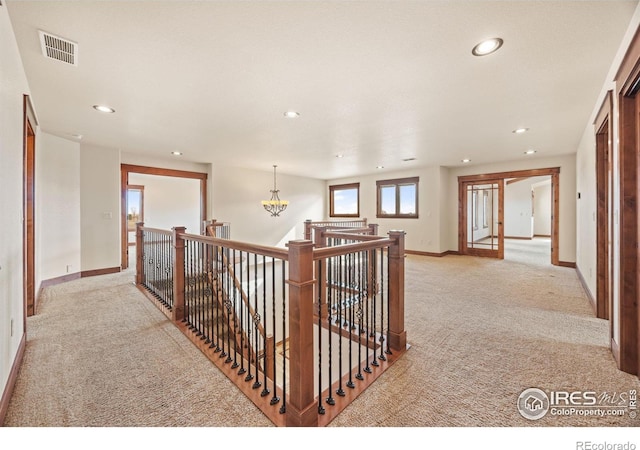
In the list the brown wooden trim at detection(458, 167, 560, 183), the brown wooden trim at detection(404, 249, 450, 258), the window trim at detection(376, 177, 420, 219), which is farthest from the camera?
the window trim at detection(376, 177, 420, 219)

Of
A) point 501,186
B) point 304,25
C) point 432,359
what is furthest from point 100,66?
point 501,186

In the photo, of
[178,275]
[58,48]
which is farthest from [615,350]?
[58,48]

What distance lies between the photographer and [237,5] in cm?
157

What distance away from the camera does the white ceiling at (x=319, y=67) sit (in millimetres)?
1640

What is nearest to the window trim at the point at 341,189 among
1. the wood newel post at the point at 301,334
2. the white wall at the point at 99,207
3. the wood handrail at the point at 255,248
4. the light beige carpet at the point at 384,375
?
the light beige carpet at the point at 384,375

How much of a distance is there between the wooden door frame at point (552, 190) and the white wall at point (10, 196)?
25.8ft

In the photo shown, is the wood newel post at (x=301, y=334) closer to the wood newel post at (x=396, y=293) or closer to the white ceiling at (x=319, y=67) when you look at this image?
the wood newel post at (x=396, y=293)

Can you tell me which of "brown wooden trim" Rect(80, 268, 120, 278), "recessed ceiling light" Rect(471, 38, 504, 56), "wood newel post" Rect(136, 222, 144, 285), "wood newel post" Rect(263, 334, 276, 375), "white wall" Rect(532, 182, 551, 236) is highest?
"recessed ceiling light" Rect(471, 38, 504, 56)

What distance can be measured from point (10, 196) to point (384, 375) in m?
2.87

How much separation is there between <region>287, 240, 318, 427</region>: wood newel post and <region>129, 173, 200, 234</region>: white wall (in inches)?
319

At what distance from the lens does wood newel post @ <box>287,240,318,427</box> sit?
143cm

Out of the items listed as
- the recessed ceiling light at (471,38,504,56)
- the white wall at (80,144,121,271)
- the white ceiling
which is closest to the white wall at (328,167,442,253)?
the white ceiling

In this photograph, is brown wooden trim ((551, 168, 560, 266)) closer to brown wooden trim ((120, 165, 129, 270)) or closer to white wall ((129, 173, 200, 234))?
brown wooden trim ((120, 165, 129, 270))
